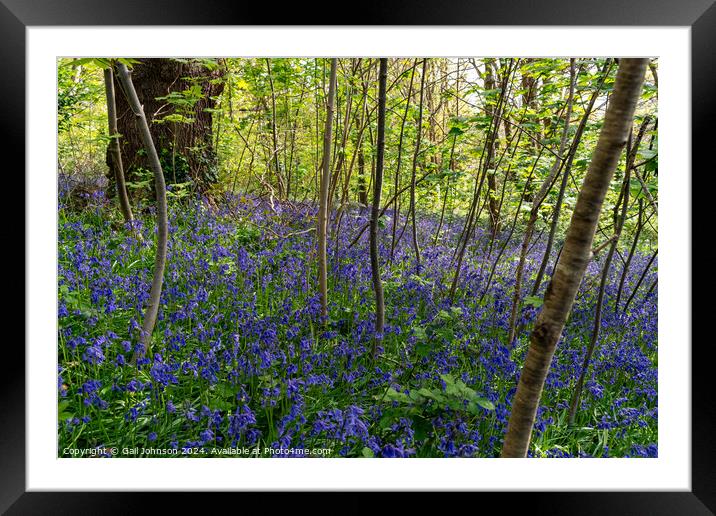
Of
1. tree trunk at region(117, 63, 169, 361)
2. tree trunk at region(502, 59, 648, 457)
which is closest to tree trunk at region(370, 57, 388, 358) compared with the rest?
tree trunk at region(117, 63, 169, 361)

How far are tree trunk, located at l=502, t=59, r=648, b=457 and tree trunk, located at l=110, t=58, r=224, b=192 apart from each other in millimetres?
4664

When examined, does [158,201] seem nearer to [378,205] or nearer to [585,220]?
[378,205]

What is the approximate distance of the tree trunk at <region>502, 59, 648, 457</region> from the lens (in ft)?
4.32

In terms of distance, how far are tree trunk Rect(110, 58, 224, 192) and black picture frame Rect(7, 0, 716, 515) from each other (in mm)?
3547

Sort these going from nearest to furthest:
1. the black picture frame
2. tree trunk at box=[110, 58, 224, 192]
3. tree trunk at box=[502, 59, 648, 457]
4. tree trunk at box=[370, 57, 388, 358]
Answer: tree trunk at box=[502, 59, 648, 457]
the black picture frame
tree trunk at box=[370, 57, 388, 358]
tree trunk at box=[110, 58, 224, 192]

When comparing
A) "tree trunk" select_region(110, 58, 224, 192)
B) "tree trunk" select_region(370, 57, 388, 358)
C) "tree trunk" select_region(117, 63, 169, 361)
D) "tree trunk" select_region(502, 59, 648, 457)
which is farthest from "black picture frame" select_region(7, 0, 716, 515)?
"tree trunk" select_region(110, 58, 224, 192)

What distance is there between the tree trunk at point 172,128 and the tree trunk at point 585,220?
4.66 meters

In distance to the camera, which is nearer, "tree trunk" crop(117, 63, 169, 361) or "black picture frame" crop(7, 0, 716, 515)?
"black picture frame" crop(7, 0, 716, 515)

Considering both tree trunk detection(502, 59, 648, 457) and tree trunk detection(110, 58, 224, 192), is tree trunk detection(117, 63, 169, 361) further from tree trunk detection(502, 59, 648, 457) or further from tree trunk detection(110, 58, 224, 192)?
tree trunk detection(110, 58, 224, 192)

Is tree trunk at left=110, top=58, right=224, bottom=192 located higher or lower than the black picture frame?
higher

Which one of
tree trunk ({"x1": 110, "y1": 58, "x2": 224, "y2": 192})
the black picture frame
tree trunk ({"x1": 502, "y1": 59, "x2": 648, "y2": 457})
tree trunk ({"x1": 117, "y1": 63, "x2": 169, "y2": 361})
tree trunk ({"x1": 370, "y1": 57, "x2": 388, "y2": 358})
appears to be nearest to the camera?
tree trunk ({"x1": 502, "y1": 59, "x2": 648, "y2": 457})
